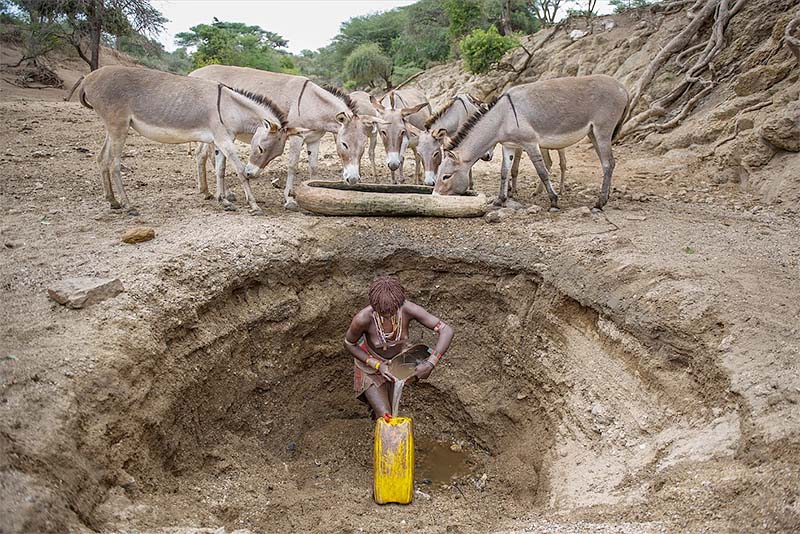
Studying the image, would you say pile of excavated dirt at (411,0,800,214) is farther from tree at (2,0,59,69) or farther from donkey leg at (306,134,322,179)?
tree at (2,0,59,69)

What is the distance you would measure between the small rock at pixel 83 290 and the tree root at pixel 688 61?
324 inches

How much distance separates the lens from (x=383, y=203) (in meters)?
6.51

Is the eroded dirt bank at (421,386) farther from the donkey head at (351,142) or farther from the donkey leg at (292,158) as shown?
the donkey head at (351,142)

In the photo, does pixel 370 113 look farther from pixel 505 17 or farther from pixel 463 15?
pixel 505 17

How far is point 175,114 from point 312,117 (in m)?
1.79

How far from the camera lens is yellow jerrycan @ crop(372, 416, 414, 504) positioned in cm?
457

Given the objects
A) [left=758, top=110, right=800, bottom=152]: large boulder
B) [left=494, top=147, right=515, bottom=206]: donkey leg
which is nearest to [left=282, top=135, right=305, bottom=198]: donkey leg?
[left=494, top=147, right=515, bottom=206]: donkey leg

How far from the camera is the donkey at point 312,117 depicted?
7512 mm

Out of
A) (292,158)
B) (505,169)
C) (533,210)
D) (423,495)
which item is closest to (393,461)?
(423,495)

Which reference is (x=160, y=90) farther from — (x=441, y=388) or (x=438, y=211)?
(x=441, y=388)

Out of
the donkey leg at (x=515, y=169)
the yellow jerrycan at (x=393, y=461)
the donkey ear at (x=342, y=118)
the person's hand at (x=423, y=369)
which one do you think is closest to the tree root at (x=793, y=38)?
the donkey leg at (x=515, y=169)

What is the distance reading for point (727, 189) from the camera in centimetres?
793

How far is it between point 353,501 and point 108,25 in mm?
16113

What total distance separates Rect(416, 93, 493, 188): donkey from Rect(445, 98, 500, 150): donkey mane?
0.07m
